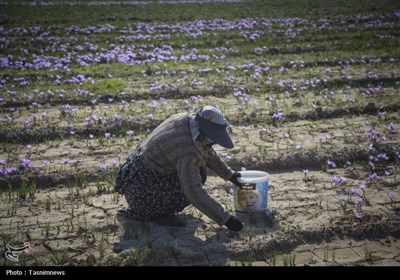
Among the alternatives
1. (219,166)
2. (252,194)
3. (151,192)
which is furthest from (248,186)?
(151,192)

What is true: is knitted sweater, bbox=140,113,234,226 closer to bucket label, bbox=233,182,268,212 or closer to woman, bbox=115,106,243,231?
woman, bbox=115,106,243,231

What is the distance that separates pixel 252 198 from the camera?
4.53 meters

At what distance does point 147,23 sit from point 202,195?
14.4 metres

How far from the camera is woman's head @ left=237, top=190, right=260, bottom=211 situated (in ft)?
14.8

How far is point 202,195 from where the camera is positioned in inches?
158

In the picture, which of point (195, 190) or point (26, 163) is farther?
point (26, 163)

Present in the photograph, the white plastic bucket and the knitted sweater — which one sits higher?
the knitted sweater

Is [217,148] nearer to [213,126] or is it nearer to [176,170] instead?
[176,170]

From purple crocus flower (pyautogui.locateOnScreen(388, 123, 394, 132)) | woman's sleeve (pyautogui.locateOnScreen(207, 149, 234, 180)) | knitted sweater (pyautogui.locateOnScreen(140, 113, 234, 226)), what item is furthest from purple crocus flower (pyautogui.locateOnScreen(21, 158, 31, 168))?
purple crocus flower (pyautogui.locateOnScreen(388, 123, 394, 132))

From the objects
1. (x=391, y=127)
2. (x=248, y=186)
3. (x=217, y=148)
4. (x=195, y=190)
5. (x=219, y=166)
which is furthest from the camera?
(x=391, y=127)

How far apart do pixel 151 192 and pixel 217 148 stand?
2157 millimetres

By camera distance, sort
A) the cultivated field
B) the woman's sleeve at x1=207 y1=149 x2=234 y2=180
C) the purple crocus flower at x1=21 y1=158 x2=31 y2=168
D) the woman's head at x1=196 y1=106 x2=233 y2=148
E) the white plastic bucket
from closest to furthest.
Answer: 1. the woman's head at x1=196 y1=106 x2=233 y2=148
2. the cultivated field
3. the white plastic bucket
4. the woman's sleeve at x1=207 y1=149 x2=234 y2=180
5. the purple crocus flower at x1=21 y1=158 x2=31 y2=168

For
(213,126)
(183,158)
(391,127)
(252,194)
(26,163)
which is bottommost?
(26,163)

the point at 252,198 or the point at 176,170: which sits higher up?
the point at 176,170
